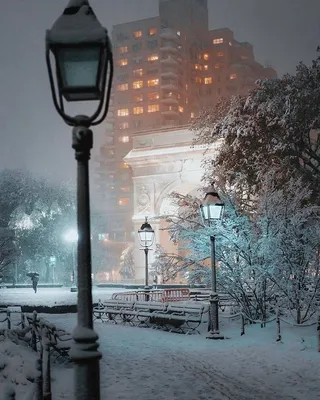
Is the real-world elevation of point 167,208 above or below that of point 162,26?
below

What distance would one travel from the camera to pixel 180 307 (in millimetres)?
17438

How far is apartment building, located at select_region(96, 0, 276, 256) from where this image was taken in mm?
106688

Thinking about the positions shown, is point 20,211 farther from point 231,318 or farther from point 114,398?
point 114,398

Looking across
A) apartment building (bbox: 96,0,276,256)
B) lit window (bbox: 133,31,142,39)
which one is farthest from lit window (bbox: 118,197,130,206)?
lit window (bbox: 133,31,142,39)

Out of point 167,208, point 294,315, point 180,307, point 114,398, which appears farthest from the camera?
point 167,208

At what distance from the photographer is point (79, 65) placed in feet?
13.9

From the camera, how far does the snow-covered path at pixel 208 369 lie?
326 inches

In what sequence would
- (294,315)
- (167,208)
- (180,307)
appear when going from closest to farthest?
(294,315), (180,307), (167,208)

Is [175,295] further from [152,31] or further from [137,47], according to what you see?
[137,47]

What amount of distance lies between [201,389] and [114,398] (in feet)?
4.47

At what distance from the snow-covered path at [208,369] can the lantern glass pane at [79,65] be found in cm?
492

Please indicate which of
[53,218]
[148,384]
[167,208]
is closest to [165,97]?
[53,218]

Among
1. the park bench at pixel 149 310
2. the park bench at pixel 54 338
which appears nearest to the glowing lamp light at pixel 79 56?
the park bench at pixel 54 338

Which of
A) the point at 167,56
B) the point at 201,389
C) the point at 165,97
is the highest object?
the point at 167,56
